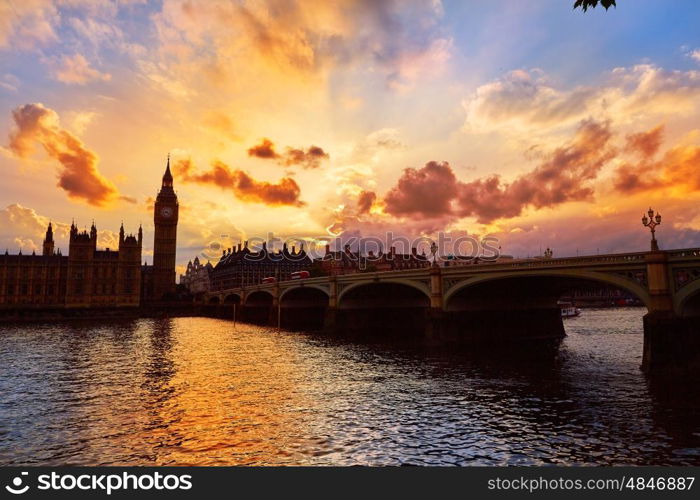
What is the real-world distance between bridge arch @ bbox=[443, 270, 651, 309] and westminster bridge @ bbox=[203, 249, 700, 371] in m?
0.07

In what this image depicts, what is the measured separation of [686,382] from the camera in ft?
83.7

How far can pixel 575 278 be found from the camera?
39.3 metres

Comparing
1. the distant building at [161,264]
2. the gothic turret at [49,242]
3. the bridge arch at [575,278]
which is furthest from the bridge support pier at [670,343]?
A: the gothic turret at [49,242]

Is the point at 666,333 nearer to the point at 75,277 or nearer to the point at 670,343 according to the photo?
the point at 670,343

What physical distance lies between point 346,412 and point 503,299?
3803 cm

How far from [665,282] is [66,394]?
121 ft

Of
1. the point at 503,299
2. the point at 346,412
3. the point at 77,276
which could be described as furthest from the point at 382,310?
the point at 77,276

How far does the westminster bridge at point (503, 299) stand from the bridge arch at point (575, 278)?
71 mm

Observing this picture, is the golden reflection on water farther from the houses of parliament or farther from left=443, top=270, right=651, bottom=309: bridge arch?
the houses of parliament

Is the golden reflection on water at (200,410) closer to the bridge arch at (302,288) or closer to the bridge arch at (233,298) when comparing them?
the bridge arch at (302,288)

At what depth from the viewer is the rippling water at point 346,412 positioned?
50.3 feet
